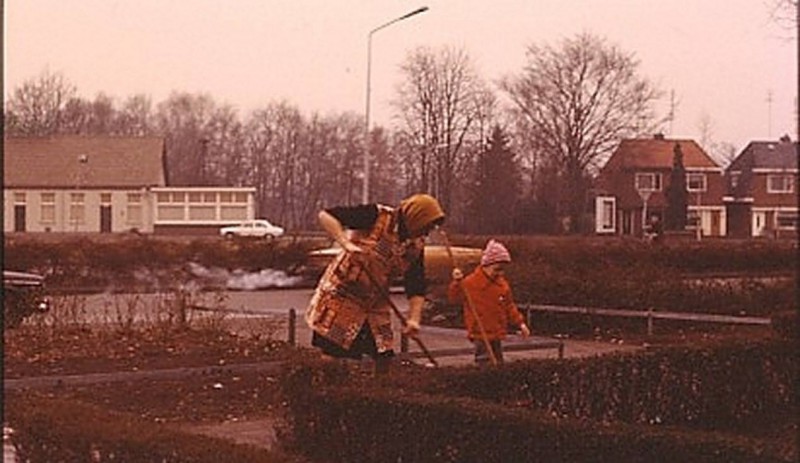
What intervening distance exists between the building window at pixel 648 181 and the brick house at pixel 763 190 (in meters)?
0.77

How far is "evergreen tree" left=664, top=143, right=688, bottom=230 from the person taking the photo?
7.77 meters

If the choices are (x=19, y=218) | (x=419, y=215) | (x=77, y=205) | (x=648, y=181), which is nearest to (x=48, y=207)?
(x=19, y=218)

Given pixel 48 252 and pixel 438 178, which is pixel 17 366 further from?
pixel 48 252

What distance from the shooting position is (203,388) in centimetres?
869

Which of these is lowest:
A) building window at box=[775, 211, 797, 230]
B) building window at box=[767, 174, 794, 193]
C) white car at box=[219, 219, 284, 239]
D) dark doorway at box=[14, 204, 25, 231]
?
white car at box=[219, 219, 284, 239]

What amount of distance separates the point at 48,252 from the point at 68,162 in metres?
4.76

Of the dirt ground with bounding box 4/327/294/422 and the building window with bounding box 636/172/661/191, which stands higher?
the building window with bounding box 636/172/661/191

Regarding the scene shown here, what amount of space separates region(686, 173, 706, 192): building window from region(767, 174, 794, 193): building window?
2932mm

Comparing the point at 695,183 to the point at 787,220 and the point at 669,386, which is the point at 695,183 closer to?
the point at 669,386

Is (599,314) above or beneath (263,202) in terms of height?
beneath

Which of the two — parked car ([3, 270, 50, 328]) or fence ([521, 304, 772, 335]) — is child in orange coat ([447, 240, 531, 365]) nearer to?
fence ([521, 304, 772, 335])

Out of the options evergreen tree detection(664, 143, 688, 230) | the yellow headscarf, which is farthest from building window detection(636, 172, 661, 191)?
the yellow headscarf

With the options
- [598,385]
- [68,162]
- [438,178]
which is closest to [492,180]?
[438,178]

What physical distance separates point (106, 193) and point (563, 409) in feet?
32.1
